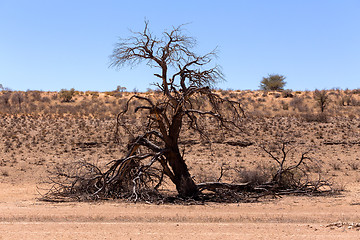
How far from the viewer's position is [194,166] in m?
26.3

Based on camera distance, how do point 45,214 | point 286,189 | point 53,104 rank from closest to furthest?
1. point 45,214
2. point 286,189
3. point 53,104

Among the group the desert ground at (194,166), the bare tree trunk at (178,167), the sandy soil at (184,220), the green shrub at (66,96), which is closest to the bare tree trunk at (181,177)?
the bare tree trunk at (178,167)

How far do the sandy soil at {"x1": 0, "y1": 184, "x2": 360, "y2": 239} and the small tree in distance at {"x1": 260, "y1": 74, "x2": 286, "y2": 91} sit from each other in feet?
167

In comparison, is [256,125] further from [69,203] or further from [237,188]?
[69,203]

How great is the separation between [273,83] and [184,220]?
56.3 meters

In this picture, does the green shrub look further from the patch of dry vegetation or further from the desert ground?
the patch of dry vegetation

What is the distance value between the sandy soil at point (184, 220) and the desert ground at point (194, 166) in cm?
3

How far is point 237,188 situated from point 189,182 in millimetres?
1856

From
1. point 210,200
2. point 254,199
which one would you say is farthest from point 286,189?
point 210,200

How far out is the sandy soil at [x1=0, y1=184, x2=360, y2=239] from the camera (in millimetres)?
10188

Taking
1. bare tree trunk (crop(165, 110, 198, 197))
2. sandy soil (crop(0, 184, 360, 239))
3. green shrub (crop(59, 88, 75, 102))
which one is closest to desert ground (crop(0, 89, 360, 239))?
sandy soil (crop(0, 184, 360, 239))

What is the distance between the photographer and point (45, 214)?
42.0 feet

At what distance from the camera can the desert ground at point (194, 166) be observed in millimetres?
10828

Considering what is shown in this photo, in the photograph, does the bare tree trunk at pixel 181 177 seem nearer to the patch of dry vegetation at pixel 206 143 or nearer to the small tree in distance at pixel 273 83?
the patch of dry vegetation at pixel 206 143
